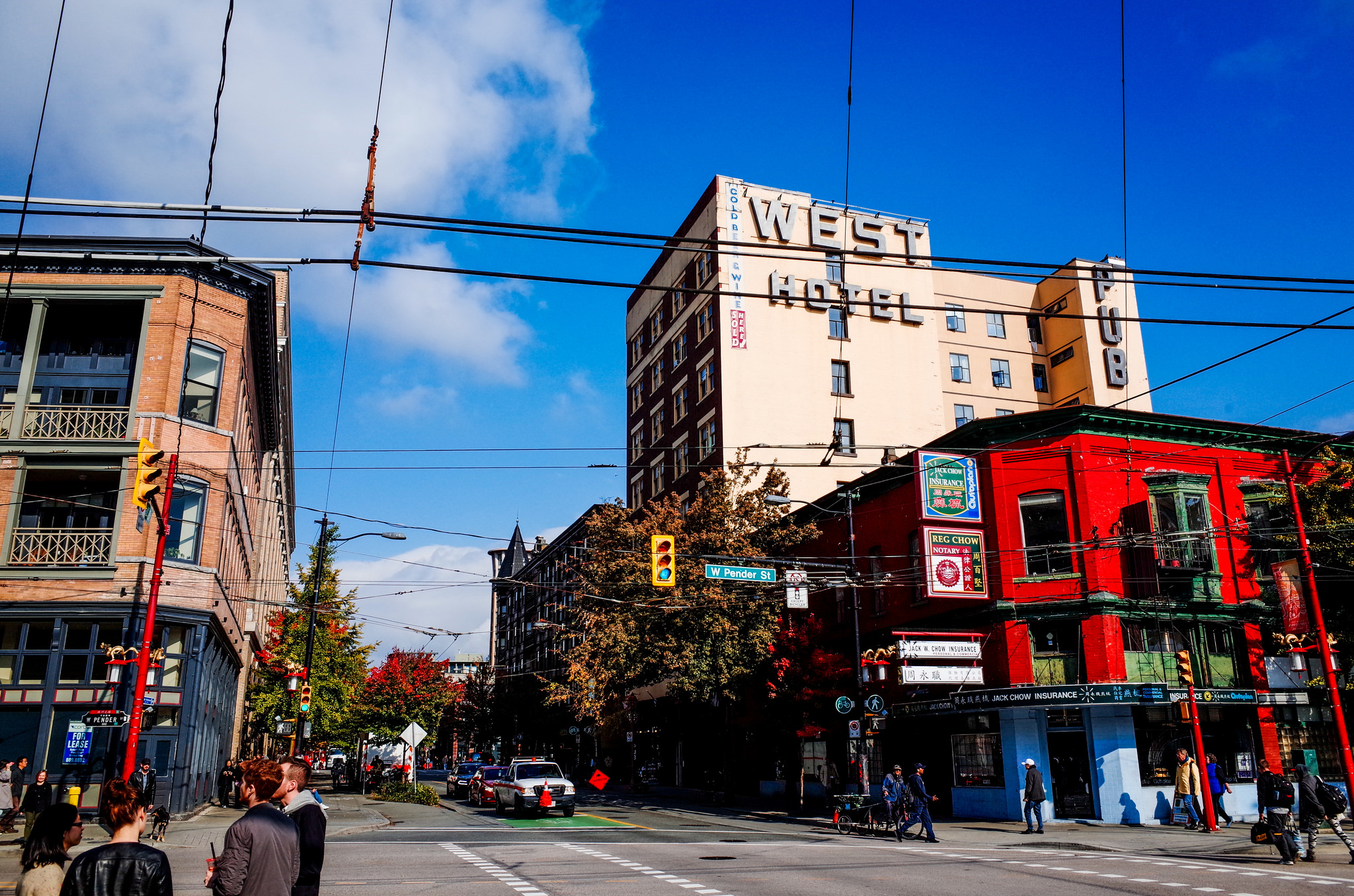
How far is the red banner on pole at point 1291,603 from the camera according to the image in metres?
28.0

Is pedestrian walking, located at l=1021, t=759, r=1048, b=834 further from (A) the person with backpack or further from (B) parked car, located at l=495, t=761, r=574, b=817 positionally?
(B) parked car, located at l=495, t=761, r=574, b=817

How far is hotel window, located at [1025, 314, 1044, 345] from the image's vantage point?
5909 cm

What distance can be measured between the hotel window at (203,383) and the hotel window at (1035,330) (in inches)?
1770

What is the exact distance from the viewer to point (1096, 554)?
2928cm

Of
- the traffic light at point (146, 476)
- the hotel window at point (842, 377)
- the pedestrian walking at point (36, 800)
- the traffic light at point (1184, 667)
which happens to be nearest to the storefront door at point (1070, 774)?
the traffic light at point (1184, 667)

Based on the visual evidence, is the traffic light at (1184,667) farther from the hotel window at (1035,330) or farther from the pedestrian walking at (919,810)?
the hotel window at (1035,330)

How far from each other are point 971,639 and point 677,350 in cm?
3093

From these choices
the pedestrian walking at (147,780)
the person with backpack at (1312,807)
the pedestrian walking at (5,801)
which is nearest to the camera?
the person with backpack at (1312,807)

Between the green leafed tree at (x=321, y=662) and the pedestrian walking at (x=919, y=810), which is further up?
the green leafed tree at (x=321, y=662)

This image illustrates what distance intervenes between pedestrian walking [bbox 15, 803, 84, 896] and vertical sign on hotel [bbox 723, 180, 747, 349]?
4487cm

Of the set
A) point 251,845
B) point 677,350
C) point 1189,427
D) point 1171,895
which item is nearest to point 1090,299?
point 677,350

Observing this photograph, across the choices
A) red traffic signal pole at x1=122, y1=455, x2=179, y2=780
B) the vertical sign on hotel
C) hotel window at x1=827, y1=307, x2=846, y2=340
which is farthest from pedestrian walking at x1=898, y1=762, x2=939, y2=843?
hotel window at x1=827, y1=307, x2=846, y2=340

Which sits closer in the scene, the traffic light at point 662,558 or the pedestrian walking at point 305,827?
the pedestrian walking at point 305,827

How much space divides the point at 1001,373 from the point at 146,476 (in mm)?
47872
